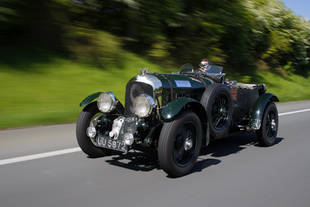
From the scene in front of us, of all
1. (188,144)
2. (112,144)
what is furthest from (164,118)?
(112,144)

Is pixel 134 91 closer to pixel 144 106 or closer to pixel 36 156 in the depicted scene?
pixel 144 106

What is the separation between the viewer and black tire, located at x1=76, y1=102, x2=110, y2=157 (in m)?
4.61

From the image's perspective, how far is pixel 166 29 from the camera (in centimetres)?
1410

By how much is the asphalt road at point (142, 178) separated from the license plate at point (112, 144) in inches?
13.4

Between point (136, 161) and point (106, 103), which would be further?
point (136, 161)

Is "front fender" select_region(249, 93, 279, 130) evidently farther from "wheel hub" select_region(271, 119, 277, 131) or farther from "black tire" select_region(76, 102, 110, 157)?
"black tire" select_region(76, 102, 110, 157)

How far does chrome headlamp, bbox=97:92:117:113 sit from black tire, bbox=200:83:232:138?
1.26 m

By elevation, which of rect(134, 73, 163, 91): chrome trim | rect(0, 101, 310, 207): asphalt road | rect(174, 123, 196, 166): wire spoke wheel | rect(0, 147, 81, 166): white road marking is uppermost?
rect(134, 73, 163, 91): chrome trim

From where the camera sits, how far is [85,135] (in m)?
4.61

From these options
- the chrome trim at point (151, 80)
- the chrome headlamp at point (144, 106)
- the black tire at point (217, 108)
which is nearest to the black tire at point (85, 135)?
the chrome trim at point (151, 80)

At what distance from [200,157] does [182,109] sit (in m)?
1.18

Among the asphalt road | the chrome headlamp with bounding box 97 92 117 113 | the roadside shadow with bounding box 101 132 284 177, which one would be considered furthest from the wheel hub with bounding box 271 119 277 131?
the chrome headlamp with bounding box 97 92 117 113

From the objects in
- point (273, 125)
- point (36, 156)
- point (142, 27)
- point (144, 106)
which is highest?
point (142, 27)

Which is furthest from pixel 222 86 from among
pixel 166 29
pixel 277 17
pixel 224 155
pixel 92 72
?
pixel 277 17
